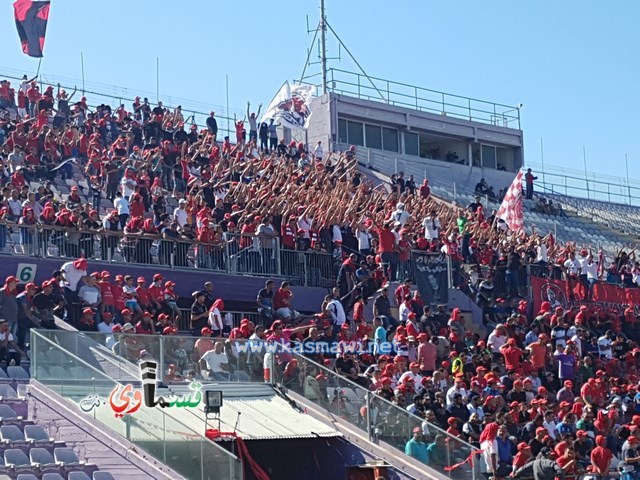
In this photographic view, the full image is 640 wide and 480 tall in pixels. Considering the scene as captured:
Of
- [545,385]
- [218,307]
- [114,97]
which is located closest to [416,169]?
[114,97]

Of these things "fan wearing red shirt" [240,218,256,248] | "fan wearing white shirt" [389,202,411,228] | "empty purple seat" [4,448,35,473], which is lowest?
"empty purple seat" [4,448,35,473]

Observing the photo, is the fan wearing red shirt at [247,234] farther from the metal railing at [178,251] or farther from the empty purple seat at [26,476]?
the empty purple seat at [26,476]

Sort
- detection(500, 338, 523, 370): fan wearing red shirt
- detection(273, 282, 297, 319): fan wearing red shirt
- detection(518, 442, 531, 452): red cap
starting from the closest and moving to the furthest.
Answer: detection(518, 442, 531, 452): red cap → detection(273, 282, 297, 319): fan wearing red shirt → detection(500, 338, 523, 370): fan wearing red shirt

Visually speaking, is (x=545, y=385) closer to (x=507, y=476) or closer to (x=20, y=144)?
(x=507, y=476)

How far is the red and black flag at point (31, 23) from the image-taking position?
35.0m

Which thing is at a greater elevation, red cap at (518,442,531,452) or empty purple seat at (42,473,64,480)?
empty purple seat at (42,473,64,480)

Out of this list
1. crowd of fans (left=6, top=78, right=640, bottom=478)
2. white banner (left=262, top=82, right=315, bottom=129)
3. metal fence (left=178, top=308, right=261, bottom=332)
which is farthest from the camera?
white banner (left=262, top=82, right=315, bottom=129)

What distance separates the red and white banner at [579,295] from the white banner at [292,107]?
13.8 m

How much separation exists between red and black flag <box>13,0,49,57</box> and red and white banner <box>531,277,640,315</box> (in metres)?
14.2

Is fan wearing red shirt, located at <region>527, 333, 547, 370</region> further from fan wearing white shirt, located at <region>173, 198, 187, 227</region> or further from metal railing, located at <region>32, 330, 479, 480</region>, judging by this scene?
fan wearing white shirt, located at <region>173, 198, 187, 227</region>

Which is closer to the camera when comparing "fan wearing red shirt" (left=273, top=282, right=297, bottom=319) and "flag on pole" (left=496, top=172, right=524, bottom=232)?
"fan wearing red shirt" (left=273, top=282, right=297, bottom=319)

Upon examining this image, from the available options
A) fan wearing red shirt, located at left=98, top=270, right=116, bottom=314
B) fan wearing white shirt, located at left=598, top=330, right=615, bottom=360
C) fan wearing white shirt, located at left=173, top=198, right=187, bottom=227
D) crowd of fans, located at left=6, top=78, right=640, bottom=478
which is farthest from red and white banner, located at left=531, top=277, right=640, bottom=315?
fan wearing red shirt, located at left=98, top=270, right=116, bottom=314

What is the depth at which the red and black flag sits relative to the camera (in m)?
35.0

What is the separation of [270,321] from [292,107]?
2013 centimetres
